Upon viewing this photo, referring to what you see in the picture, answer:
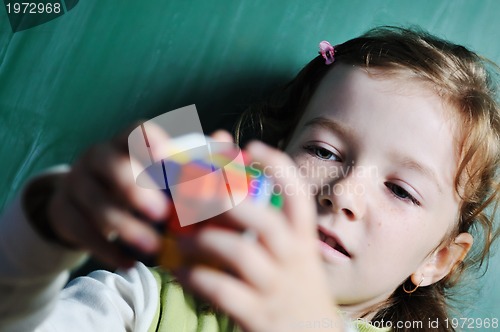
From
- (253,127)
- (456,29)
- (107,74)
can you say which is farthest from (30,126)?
(456,29)

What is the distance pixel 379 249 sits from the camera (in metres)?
0.78

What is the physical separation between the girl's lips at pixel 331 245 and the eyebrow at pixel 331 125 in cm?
13

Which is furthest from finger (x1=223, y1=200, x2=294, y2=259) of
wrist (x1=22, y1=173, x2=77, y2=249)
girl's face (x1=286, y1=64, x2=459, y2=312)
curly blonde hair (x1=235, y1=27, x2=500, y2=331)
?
curly blonde hair (x1=235, y1=27, x2=500, y2=331)

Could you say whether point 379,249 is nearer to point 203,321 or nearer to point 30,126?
point 203,321

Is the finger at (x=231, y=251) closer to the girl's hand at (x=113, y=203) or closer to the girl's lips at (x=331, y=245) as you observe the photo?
the girl's hand at (x=113, y=203)

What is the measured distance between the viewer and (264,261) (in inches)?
15.5

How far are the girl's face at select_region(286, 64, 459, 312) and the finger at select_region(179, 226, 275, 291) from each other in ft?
1.11

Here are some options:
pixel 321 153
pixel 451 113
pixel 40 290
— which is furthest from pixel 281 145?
pixel 40 290

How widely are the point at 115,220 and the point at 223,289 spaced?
8 cm

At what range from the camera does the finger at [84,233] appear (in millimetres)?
423

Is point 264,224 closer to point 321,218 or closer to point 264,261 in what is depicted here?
point 264,261

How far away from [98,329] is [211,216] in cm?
33

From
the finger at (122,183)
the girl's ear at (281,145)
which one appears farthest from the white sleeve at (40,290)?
the girl's ear at (281,145)

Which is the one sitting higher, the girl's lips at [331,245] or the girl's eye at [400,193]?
the girl's eye at [400,193]
